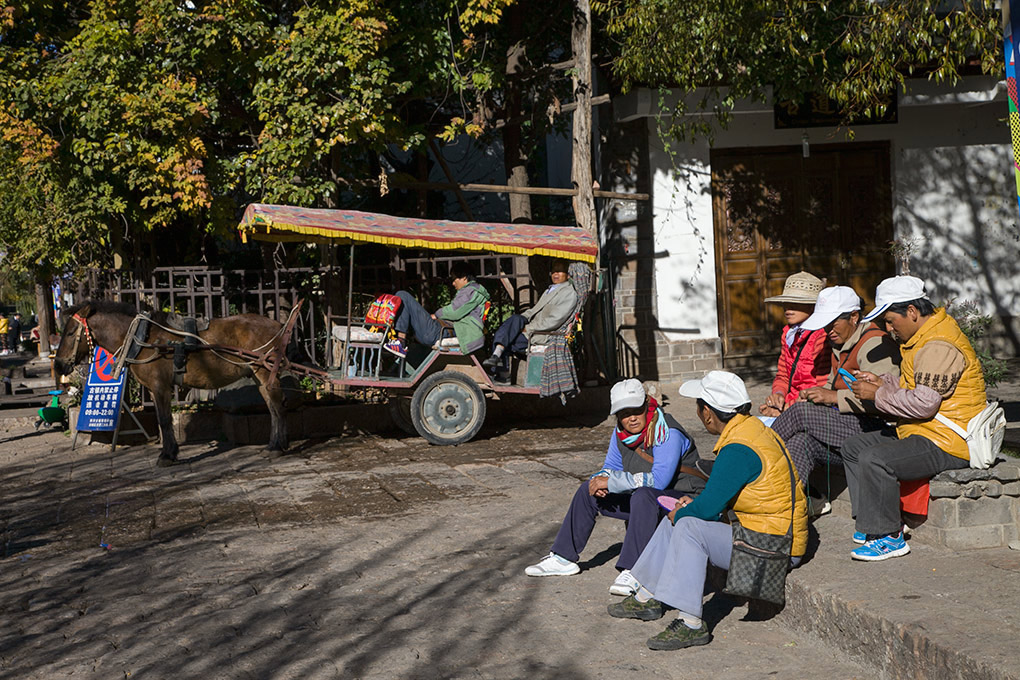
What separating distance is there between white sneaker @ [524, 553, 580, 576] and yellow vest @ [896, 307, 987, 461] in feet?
6.99

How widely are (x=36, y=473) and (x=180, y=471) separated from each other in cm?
157

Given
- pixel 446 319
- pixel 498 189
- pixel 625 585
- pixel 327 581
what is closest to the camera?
pixel 625 585

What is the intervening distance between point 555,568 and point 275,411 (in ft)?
18.5

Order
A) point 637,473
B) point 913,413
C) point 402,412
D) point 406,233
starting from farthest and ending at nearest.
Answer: point 402,412 < point 406,233 < point 637,473 < point 913,413

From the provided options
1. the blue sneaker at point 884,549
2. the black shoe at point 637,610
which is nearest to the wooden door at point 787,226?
the blue sneaker at point 884,549

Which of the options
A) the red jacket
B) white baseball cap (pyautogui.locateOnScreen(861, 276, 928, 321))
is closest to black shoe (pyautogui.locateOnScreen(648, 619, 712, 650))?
white baseball cap (pyautogui.locateOnScreen(861, 276, 928, 321))

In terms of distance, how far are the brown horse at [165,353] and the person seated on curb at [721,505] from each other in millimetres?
6774

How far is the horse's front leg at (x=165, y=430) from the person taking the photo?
1085cm

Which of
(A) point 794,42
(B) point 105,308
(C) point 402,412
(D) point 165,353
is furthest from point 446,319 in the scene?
(A) point 794,42

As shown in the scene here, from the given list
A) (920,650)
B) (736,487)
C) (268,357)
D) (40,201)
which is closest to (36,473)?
(268,357)

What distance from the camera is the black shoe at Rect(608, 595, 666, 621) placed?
5.78 metres

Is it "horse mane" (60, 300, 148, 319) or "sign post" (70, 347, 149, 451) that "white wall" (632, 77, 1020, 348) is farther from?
"sign post" (70, 347, 149, 451)

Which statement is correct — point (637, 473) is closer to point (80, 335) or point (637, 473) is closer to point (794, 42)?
point (80, 335)

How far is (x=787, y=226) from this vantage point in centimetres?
1573
